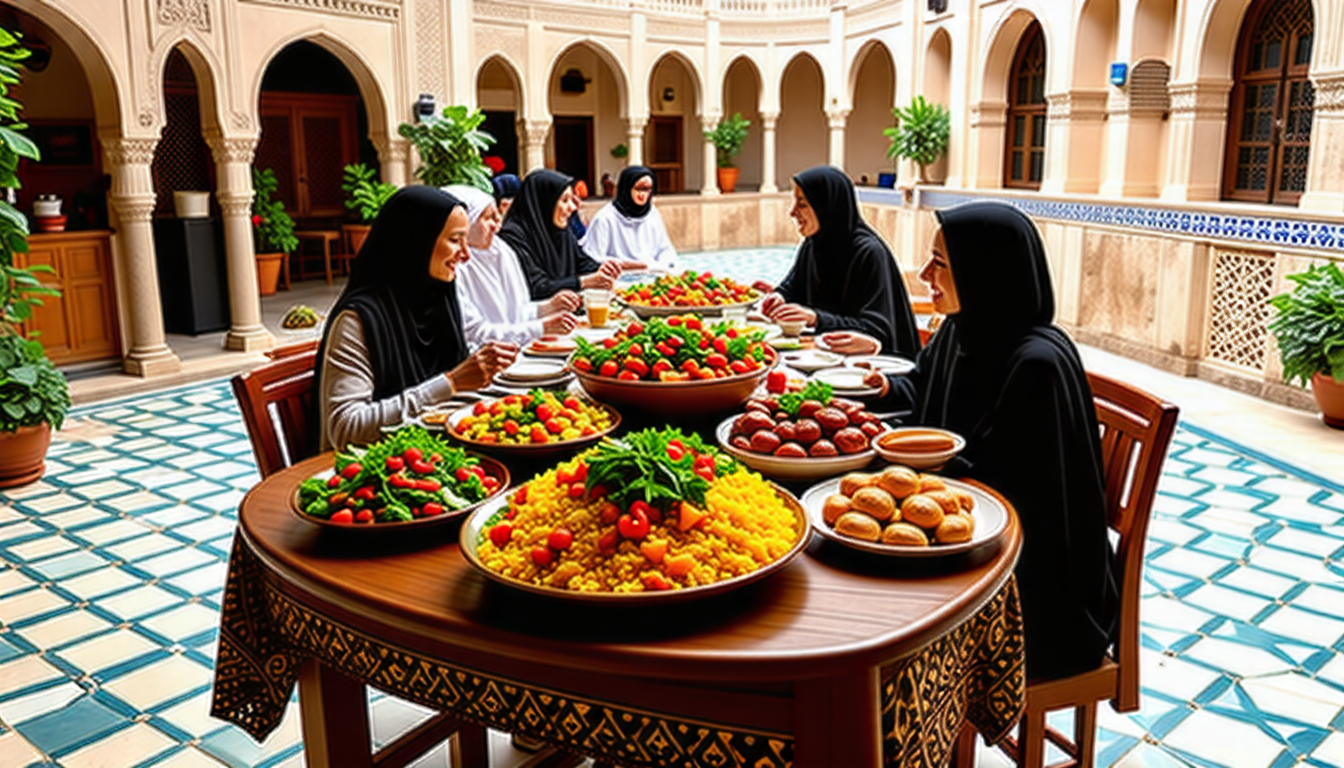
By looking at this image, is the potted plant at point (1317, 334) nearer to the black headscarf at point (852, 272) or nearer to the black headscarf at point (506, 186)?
the black headscarf at point (852, 272)

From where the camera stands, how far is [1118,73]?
23.9ft

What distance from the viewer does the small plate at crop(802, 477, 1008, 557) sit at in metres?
1.45

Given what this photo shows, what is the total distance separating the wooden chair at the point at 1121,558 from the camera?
1.85m

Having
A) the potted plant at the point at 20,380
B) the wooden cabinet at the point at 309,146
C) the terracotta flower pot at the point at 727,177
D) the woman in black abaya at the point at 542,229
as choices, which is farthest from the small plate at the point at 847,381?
the terracotta flower pot at the point at 727,177

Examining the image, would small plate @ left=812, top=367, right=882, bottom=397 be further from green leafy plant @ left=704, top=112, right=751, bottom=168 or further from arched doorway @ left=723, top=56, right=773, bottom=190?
arched doorway @ left=723, top=56, right=773, bottom=190

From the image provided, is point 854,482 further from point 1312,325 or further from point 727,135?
point 727,135

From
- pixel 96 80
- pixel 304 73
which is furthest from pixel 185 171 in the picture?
pixel 96 80

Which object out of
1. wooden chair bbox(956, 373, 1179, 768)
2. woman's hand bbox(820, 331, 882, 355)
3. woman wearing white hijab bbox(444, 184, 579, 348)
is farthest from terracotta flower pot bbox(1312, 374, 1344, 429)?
woman wearing white hijab bbox(444, 184, 579, 348)

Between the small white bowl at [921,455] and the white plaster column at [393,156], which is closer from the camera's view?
the small white bowl at [921,455]

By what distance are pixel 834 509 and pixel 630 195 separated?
15.7 feet

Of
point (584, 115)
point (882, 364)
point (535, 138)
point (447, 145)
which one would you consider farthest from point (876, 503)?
point (584, 115)

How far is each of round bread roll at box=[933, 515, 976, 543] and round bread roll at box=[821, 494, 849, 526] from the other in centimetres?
15

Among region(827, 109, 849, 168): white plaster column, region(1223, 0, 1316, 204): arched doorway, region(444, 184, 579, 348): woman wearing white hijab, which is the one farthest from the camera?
region(827, 109, 849, 168): white plaster column

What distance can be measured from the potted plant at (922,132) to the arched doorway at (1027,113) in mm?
814
